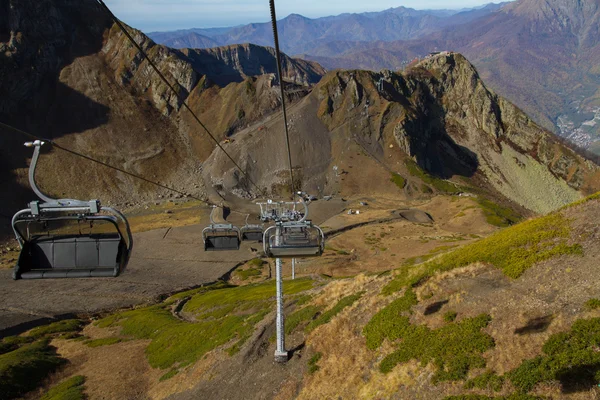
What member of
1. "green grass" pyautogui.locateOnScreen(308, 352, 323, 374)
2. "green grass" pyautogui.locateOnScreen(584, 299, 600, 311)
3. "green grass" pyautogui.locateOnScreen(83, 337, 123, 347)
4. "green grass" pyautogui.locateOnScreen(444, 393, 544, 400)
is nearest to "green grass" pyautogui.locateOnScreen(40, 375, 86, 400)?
"green grass" pyautogui.locateOnScreen(83, 337, 123, 347)

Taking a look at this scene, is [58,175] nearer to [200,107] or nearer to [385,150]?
[200,107]

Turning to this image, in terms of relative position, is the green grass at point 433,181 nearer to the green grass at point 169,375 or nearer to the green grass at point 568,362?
the green grass at point 169,375

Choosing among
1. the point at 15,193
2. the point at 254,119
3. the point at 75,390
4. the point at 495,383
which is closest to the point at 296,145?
the point at 254,119

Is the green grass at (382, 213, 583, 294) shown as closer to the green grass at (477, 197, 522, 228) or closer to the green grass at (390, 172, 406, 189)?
the green grass at (477, 197, 522, 228)

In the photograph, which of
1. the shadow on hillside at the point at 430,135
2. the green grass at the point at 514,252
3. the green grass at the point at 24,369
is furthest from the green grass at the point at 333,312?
the shadow on hillside at the point at 430,135

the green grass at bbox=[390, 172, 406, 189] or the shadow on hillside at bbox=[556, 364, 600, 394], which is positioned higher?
the shadow on hillside at bbox=[556, 364, 600, 394]

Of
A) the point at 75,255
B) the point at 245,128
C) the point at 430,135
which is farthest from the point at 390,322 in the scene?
the point at 430,135
